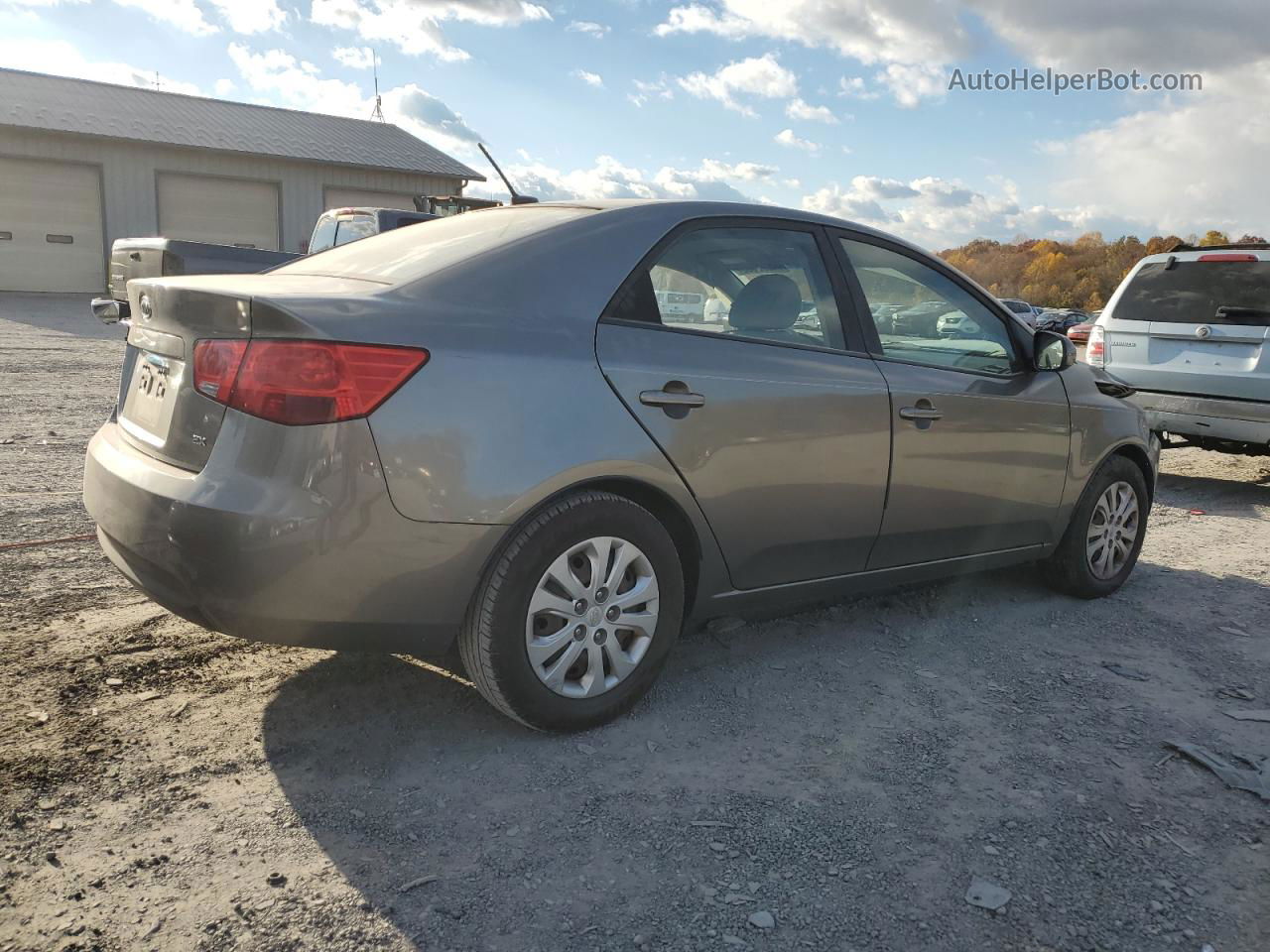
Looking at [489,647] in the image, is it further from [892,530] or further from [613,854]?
[892,530]

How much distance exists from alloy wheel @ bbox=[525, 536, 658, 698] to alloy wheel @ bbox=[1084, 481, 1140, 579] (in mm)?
2640

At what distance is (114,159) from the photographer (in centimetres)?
2547

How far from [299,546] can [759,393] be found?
1530mm

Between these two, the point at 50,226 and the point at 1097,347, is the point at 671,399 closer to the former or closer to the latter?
the point at 1097,347

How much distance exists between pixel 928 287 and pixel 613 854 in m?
2.66

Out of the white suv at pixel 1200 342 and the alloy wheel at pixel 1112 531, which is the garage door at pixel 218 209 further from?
the alloy wheel at pixel 1112 531

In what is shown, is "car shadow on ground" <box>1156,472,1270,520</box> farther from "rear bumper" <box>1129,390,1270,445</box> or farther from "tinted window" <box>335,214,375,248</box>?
"tinted window" <box>335,214,375,248</box>

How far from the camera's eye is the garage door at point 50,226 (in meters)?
24.4

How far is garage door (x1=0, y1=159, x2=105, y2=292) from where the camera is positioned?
80.2 ft

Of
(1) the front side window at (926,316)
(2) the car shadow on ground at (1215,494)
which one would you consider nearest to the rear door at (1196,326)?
(2) the car shadow on ground at (1215,494)

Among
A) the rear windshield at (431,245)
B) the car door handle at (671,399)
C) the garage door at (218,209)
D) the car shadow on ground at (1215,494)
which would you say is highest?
the garage door at (218,209)

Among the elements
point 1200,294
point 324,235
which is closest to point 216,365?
point 1200,294

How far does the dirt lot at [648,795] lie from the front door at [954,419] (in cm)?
47

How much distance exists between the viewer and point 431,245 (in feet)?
10.7
